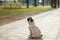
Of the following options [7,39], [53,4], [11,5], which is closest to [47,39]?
[7,39]

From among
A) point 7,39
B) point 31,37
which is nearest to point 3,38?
point 7,39

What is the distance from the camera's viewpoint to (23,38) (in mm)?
7715

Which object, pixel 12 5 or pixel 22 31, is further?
pixel 12 5

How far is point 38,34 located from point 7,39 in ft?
3.56

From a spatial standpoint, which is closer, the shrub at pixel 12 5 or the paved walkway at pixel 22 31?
the paved walkway at pixel 22 31

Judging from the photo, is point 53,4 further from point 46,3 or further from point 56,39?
point 56,39

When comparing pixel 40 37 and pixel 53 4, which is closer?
pixel 40 37

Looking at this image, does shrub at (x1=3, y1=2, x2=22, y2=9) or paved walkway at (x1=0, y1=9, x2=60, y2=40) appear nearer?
paved walkway at (x1=0, y1=9, x2=60, y2=40)

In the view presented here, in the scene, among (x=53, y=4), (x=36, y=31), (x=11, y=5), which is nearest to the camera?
(x=36, y=31)

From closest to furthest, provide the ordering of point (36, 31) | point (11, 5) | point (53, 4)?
point (36, 31), point (11, 5), point (53, 4)

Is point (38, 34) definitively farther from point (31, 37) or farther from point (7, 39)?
point (7, 39)

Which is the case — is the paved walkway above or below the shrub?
above

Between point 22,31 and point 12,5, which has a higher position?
point 22,31

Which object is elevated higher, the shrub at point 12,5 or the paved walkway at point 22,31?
the paved walkway at point 22,31
